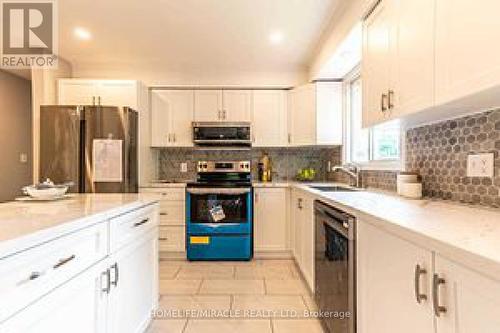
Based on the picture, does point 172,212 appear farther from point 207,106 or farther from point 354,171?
A: point 354,171

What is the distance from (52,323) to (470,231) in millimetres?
1378

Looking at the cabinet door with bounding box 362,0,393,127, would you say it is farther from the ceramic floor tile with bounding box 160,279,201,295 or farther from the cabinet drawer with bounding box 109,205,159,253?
the ceramic floor tile with bounding box 160,279,201,295

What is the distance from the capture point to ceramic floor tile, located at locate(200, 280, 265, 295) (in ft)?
9.75

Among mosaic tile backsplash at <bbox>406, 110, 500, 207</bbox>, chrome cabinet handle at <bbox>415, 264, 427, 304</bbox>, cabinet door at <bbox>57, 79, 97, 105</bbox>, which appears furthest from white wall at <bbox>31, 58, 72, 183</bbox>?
chrome cabinet handle at <bbox>415, 264, 427, 304</bbox>

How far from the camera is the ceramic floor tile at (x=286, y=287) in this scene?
2961mm

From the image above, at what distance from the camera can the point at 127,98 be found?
3.95 metres

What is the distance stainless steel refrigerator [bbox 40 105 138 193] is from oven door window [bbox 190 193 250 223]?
81 cm

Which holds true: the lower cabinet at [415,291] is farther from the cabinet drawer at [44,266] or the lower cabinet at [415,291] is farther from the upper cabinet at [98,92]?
the upper cabinet at [98,92]

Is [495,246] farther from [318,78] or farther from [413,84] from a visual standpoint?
[318,78]

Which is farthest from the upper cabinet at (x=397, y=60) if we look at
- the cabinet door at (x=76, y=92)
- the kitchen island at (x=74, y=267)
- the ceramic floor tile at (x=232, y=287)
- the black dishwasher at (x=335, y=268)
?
the cabinet door at (x=76, y=92)

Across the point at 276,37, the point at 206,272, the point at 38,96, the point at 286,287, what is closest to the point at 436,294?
the point at 286,287

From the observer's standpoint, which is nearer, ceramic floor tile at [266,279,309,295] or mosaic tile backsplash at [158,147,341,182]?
ceramic floor tile at [266,279,309,295]

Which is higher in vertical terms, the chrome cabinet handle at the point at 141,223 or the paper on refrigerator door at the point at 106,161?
the paper on refrigerator door at the point at 106,161

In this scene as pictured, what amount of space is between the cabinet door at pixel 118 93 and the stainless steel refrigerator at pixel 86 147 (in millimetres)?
388
